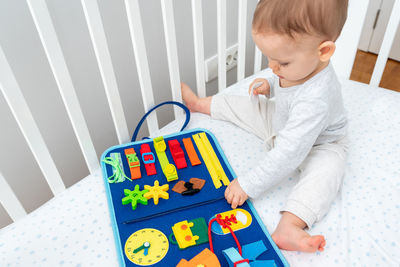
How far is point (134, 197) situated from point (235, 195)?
8.1 inches

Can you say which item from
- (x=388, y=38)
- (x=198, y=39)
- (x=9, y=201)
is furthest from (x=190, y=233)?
(x=388, y=38)

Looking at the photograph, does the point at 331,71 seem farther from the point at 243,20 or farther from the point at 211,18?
the point at 211,18

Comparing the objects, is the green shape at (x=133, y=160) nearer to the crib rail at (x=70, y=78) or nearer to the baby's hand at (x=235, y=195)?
the crib rail at (x=70, y=78)

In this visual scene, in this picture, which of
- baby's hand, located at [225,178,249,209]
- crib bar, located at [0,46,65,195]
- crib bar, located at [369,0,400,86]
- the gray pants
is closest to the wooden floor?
crib bar, located at [369,0,400,86]

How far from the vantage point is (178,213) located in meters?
0.69

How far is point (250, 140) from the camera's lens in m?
0.87

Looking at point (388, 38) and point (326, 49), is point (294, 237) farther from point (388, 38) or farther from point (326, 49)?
point (388, 38)

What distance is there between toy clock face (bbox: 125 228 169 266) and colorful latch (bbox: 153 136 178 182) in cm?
13

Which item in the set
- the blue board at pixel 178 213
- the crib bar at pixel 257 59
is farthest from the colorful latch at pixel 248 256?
the crib bar at pixel 257 59

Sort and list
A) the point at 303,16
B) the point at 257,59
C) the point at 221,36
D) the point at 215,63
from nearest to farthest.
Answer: the point at 303,16 → the point at 221,36 → the point at 257,59 → the point at 215,63

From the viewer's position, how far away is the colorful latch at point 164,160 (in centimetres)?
76

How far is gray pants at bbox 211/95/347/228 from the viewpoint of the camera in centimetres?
67

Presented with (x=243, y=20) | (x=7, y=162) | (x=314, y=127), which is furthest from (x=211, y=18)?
(x=7, y=162)

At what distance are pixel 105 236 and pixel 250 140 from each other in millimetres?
410
